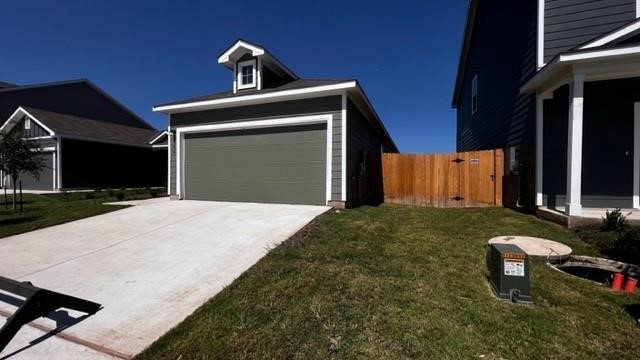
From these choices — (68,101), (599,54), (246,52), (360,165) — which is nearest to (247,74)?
(246,52)

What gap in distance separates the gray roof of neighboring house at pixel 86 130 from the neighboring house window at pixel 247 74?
12.1 meters

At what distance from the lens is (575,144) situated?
5.56 metres

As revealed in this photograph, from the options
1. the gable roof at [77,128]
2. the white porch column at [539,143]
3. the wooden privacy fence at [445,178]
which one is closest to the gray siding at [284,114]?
the wooden privacy fence at [445,178]

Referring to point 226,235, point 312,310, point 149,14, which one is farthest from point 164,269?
point 149,14

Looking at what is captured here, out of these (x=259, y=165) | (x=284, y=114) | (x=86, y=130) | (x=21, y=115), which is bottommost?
(x=259, y=165)

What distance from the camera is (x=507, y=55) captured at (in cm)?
903

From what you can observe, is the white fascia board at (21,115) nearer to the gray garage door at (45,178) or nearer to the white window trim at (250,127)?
the gray garage door at (45,178)

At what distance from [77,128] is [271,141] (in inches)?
605

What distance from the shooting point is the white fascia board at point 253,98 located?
7.78 m

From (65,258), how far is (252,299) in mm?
3538

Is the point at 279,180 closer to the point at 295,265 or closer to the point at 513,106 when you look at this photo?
the point at 295,265

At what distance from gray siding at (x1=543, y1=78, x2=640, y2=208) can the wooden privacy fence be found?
67.6 inches

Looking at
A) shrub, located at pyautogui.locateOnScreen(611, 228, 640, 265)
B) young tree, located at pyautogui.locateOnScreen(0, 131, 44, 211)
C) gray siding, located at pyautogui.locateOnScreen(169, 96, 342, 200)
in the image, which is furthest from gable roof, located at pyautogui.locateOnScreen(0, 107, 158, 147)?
shrub, located at pyautogui.locateOnScreen(611, 228, 640, 265)

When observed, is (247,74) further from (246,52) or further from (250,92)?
(250,92)
